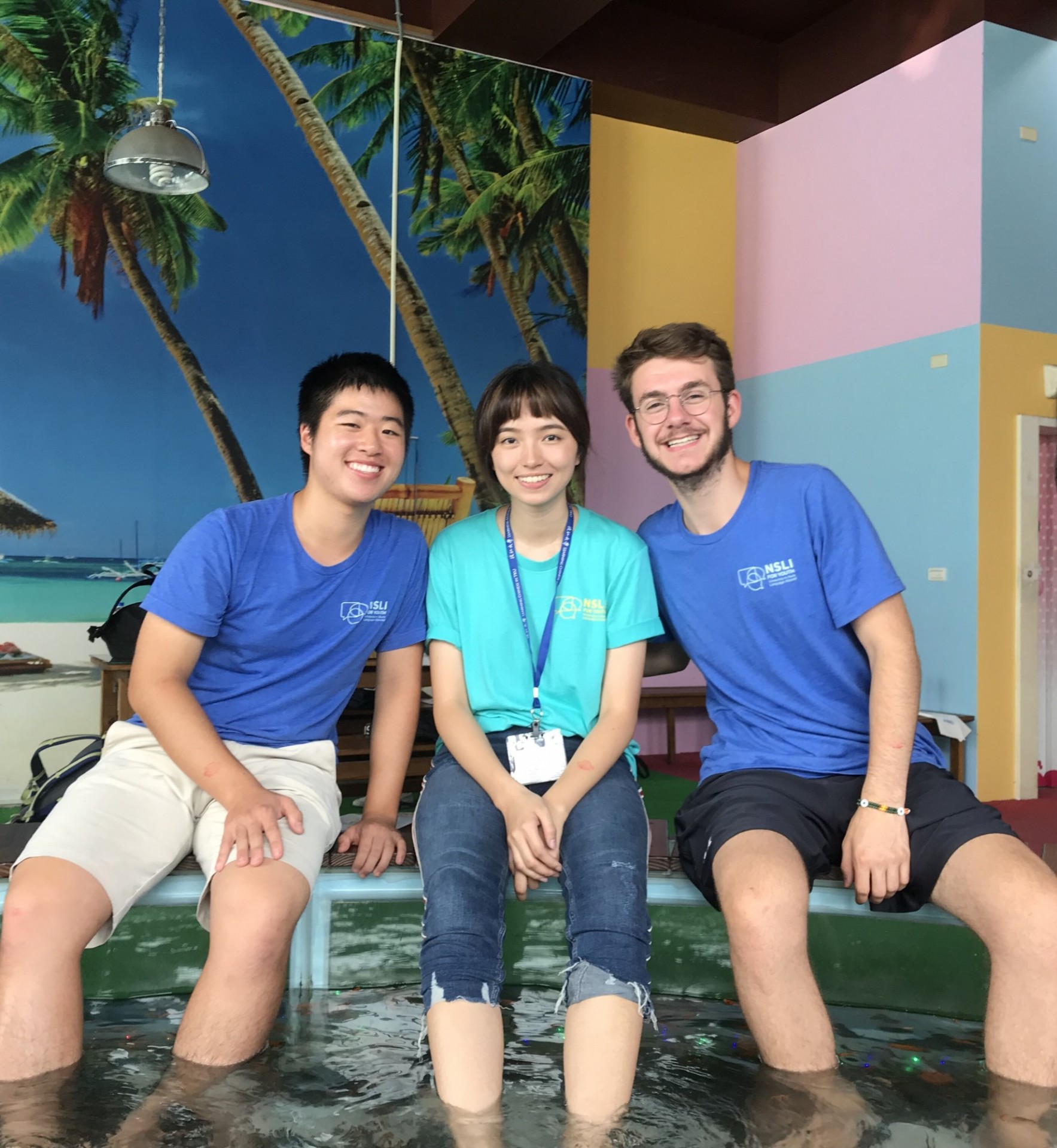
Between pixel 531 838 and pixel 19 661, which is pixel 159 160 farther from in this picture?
pixel 531 838

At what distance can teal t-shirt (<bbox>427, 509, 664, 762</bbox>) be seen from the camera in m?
2.11

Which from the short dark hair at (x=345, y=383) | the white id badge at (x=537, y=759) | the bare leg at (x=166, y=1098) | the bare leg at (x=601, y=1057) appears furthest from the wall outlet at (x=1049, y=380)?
the bare leg at (x=166, y=1098)

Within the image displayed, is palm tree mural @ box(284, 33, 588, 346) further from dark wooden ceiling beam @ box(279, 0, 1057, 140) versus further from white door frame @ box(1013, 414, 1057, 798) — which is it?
white door frame @ box(1013, 414, 1057, 798)

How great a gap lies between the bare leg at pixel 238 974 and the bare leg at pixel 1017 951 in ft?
3.97

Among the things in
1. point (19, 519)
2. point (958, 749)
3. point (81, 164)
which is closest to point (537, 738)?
point (958, 749)

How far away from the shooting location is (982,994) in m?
2.20

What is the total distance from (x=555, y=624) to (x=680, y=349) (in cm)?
66

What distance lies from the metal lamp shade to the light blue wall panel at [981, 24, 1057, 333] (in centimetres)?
412

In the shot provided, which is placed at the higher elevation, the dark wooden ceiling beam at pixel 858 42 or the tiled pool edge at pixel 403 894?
the dark wooden ceiling beam at pixel 858 42

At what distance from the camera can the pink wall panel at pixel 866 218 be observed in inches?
216

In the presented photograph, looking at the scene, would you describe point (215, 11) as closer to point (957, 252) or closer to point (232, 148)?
point (232, 148)

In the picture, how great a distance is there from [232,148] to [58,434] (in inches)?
74.3

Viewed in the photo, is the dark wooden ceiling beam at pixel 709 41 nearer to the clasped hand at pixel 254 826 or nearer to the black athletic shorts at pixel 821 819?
the black athletic shorts at pixel 821 819

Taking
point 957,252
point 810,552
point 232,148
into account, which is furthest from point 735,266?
point 810,552
